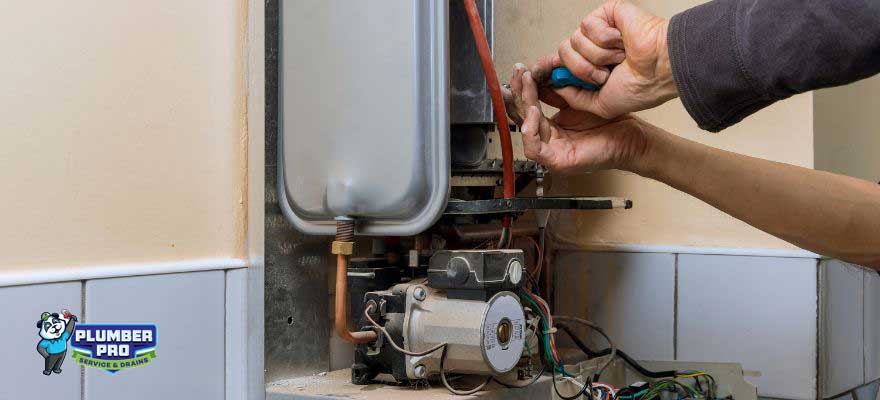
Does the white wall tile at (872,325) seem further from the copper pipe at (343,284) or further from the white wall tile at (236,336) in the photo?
the white wall tile at (236,336)

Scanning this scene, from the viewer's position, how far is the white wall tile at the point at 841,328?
153 cm

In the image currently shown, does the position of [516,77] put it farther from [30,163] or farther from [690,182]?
[30,163]

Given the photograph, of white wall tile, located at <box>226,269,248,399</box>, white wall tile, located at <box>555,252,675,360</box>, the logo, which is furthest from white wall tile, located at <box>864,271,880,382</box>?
the logo

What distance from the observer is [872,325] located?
5.66 ft

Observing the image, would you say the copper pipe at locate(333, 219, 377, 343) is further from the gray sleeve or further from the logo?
the gray sleeve

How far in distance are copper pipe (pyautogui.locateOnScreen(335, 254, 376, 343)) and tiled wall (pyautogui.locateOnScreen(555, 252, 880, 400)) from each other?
635 mm

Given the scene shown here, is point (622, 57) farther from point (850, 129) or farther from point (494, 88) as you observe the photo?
point (850, 129)

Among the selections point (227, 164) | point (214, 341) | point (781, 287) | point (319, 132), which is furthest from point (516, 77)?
point (781, 287)

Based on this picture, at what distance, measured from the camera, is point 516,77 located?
1.17m

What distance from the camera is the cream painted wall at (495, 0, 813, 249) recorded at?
1581 millimetres

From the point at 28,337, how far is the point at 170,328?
0.64 ft

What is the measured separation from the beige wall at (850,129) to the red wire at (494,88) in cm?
68

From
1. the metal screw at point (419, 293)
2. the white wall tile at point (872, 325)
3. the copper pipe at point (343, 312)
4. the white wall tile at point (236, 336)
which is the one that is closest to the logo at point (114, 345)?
the white wall tile at point (236, 336)

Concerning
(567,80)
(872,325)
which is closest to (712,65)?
(567,80)
